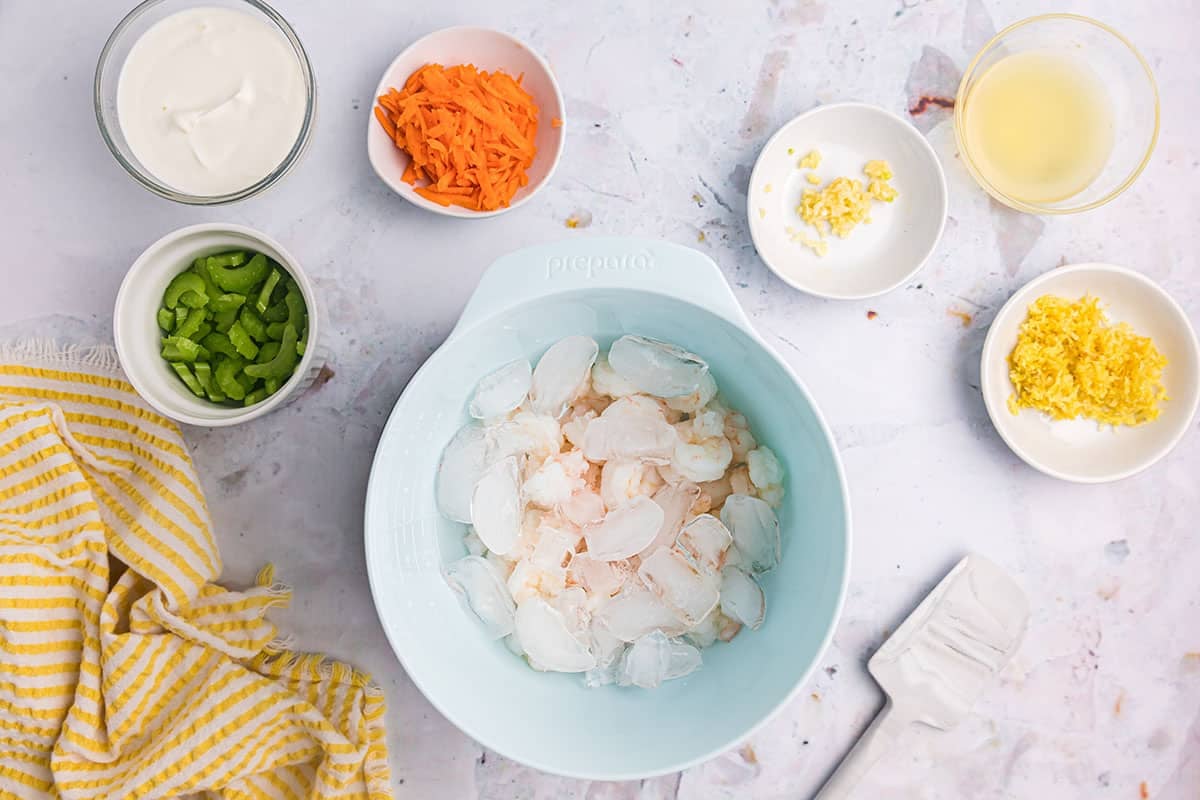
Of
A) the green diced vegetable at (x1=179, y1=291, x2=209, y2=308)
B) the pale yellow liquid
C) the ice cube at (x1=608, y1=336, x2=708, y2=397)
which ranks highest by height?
the pale yellow liquid

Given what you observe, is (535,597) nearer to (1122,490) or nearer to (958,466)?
(958,466)

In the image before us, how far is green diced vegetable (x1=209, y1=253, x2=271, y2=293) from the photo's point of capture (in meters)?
0.88

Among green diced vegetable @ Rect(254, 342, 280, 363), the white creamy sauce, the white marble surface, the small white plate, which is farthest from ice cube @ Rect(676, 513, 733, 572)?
the white creamy sauce

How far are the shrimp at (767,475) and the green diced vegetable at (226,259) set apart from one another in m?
0.55

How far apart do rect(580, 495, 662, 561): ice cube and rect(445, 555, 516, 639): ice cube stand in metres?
0.03

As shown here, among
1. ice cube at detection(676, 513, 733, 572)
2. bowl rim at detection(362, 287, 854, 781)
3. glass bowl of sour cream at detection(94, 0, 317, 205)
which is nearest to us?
bowl rim at detection(362, 287, 854, 781)

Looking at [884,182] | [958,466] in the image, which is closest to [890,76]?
[884,182]

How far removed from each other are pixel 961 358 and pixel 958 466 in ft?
0.40

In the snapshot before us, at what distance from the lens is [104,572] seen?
89 centimetres

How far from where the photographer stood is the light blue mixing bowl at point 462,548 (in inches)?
27.9

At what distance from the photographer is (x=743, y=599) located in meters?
0.77

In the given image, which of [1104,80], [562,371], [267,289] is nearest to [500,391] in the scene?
[562,371]

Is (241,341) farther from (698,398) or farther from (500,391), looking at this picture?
(698,398)

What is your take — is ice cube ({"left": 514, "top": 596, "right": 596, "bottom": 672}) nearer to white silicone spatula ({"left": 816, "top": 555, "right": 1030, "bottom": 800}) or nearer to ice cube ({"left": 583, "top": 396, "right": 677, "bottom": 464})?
ice cube ({"left": 583, "top": 396, "right": 677, "bottom": 464})
